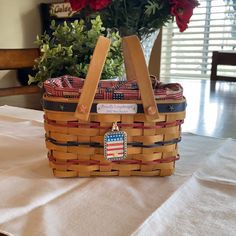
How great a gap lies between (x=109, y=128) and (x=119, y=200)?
0.41 feet

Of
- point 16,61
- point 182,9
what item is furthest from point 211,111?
point 16,61

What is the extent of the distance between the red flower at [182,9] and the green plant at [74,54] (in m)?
0.17

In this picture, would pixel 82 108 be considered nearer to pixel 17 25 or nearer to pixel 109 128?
pixel 109 128

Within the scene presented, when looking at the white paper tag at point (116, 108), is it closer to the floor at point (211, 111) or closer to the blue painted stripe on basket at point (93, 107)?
the blue painted stripe on basket at point (93, 107)

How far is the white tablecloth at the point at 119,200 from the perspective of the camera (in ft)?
1.40

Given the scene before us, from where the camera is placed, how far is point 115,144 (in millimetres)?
549

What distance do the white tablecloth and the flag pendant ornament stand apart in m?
0.05

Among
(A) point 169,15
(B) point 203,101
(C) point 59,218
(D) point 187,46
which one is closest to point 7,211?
(C) point 59,218

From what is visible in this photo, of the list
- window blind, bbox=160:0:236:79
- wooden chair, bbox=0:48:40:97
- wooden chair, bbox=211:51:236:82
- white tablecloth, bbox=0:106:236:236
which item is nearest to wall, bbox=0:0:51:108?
window blind, bbox=160:0:236:79

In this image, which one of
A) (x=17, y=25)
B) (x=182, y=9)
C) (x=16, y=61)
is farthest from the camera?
(x=17, y=25)

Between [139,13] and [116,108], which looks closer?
[116,108]

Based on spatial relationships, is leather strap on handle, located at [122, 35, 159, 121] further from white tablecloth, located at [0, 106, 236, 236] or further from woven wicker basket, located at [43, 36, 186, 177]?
white tablecloth, located at [0, 106, 236, 236]

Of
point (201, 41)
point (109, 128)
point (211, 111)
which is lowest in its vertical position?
point (211, 111)

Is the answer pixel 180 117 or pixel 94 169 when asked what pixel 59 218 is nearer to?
pixel 94 169
